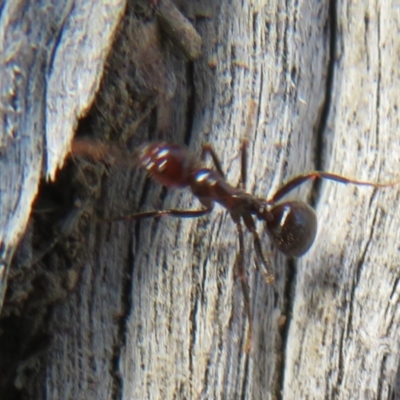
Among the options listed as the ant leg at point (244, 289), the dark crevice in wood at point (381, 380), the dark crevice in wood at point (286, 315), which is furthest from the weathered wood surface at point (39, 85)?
the dark crevice in wood at point (381, 380)

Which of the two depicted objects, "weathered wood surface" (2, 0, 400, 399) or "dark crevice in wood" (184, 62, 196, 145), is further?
"dark crevice in wood" (184, 62, 196, 145)

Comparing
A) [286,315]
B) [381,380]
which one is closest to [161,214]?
[286,315]

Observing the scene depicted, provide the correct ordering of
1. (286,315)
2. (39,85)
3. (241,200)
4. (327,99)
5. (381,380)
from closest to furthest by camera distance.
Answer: (39,85)
(381,380)
(286,315)
(327,99)
(241,200)

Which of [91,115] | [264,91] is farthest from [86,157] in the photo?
[264,91]

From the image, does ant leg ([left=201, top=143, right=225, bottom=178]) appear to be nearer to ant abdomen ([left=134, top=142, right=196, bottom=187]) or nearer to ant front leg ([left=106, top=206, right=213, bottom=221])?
ant abdomen ([left=134, top=142, right=196, bottom=187])

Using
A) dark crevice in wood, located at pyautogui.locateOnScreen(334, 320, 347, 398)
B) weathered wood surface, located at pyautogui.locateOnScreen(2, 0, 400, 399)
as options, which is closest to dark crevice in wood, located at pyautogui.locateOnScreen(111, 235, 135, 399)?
weathered wood surface, located at pyautogui.locateOnScreen(2, 0, 400, 399)

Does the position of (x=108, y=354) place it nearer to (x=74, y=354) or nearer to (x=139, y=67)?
(x=74, y=354)

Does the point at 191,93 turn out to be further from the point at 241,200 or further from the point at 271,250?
the point at 271,250
